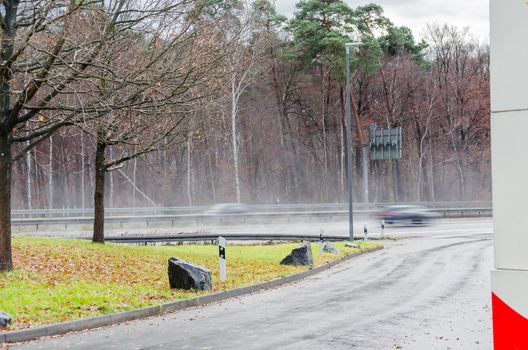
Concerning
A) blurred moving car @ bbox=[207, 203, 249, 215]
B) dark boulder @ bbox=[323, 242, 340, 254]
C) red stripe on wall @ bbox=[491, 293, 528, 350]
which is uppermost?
red stripe on wall @ bbox=[491, 293, 528, 350]

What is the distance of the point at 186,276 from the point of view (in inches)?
646

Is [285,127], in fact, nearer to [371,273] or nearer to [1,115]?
[371,273]

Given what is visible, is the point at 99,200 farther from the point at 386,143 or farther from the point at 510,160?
the point at 386,143

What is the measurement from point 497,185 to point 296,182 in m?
65.9

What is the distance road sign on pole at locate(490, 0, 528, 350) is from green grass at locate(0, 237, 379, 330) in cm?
962

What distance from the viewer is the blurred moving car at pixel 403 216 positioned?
46.4m

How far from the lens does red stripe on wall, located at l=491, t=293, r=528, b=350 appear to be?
333 cm

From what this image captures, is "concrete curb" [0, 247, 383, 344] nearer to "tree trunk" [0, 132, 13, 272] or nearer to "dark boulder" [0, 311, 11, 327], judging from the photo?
"dark boulder" [0, 311, 11, 327]

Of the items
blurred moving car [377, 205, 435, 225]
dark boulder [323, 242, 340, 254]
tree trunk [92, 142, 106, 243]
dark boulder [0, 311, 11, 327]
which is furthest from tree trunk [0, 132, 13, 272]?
blurred moving car [377, 205, 435, 225]

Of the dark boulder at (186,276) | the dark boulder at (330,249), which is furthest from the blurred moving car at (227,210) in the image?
the dark boulder at (186,276)

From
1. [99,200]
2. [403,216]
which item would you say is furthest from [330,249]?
[403,216]

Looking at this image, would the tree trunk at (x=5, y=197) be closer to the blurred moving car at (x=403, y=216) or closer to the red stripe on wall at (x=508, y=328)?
the red stripe on wall at (x=508, y=328)

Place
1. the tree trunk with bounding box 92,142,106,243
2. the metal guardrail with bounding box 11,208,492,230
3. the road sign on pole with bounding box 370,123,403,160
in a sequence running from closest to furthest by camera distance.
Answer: the tree trunk with bounding box 92,142,106,243 → the metal guardrail with bounding box 11,208,492,230 → the road sign on pole with bounding box 370,123,403,160

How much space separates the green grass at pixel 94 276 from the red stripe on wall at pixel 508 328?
9521 mm
